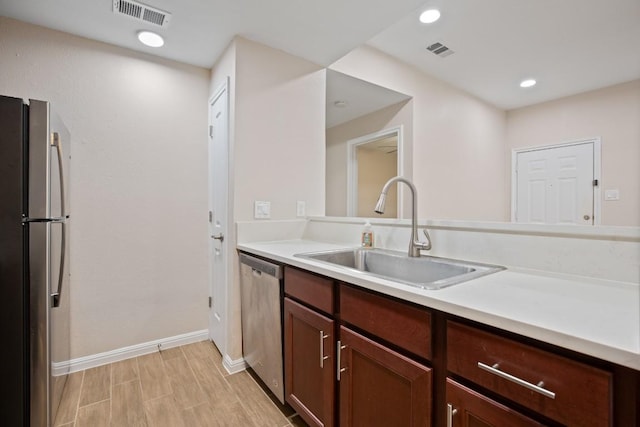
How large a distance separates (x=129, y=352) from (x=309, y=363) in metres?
1.68

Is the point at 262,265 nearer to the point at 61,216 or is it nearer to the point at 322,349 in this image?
the point at 322,349

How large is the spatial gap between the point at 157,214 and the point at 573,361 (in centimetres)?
250

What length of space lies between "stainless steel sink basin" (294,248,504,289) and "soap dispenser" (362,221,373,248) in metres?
0.06

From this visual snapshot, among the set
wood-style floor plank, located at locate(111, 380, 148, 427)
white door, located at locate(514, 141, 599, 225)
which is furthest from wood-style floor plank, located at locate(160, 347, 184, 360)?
white door, located at locate(514, 141, 599, 225)

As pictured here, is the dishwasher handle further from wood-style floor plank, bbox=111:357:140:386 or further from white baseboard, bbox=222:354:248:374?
wood-style floor plank, bbox=111:357:140:386

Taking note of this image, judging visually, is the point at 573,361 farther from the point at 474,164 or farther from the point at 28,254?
the point at 474,164

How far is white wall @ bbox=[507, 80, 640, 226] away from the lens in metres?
2.50

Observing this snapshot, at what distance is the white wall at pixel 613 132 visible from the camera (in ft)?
8.21

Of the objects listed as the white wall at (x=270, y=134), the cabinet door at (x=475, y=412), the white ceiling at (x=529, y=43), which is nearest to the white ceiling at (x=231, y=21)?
the white wall at (x=270, y=134)

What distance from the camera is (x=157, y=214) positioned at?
2.29 metres

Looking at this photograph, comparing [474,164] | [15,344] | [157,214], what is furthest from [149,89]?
[474,164]

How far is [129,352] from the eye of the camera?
217 centimetres

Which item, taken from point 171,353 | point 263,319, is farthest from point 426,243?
point 171,353

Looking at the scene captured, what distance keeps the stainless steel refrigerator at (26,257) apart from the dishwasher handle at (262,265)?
3.13ft
